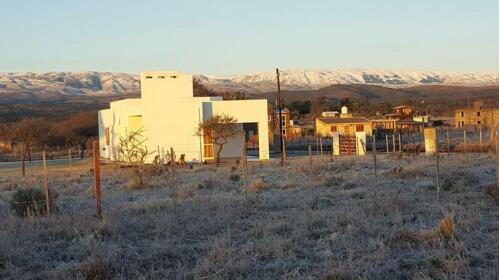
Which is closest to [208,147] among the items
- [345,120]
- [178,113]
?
[178,113]

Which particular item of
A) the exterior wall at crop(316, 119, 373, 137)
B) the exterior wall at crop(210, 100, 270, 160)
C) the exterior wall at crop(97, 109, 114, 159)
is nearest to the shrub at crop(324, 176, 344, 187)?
the exterior wall at crop(210, 100, 270, 160)

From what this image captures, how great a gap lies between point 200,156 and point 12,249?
3226cm

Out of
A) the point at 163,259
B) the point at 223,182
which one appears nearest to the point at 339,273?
the point at 163,259

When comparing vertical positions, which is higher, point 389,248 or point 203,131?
point 203,131

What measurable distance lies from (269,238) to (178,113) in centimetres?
3245

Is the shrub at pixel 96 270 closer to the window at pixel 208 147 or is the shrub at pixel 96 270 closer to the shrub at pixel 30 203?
the shrub at pixel 30 203

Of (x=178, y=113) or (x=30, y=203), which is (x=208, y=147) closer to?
(x=178, y=113)

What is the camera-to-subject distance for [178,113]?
41.9 meters

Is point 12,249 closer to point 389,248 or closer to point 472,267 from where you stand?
point 389,248

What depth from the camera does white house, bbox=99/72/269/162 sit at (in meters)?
41.6

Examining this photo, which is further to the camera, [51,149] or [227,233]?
[51,149]

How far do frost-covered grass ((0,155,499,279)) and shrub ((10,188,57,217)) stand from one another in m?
0.44

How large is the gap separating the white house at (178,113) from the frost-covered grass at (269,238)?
24466 millimetres

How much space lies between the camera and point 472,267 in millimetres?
7980
